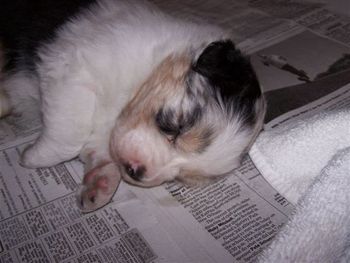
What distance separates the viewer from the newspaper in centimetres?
149

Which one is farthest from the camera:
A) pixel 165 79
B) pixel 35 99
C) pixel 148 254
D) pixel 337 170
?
pixel 35 99

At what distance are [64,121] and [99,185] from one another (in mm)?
290

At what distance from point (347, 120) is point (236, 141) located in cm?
43

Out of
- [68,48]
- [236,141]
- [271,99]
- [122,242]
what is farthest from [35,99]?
[271,99]

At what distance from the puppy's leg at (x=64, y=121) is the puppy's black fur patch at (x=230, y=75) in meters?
0.46

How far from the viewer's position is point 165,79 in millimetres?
1588

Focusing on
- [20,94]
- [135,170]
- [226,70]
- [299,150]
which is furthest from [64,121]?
[299,150]

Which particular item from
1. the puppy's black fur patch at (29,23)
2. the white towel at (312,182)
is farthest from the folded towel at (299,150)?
the puppy's black fur patch at (29,23)

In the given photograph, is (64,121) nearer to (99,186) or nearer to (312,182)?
(99,186)

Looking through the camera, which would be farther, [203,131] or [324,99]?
[324,99]


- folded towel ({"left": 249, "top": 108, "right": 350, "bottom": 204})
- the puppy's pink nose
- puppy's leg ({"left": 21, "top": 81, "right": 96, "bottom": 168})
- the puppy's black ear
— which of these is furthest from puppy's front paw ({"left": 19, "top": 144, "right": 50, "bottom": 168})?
folded towel ({"left": 249, "top": 108, "right": 350, "bottom": 204})

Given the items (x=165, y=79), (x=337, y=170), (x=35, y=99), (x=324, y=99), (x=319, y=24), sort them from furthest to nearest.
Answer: (x=319, y=24) → (x=324, y=99) → (x=35, y=99) → (x=165, y=79) → (x=337, y=170)

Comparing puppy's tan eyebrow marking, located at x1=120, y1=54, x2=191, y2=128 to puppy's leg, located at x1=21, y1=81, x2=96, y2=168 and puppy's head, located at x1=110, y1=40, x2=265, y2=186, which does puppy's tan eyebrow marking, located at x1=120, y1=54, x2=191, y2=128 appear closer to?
puppy's head, located at x1=110, y1=40, x2=265, y2=186

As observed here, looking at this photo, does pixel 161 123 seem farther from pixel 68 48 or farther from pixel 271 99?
pixel 271 99
